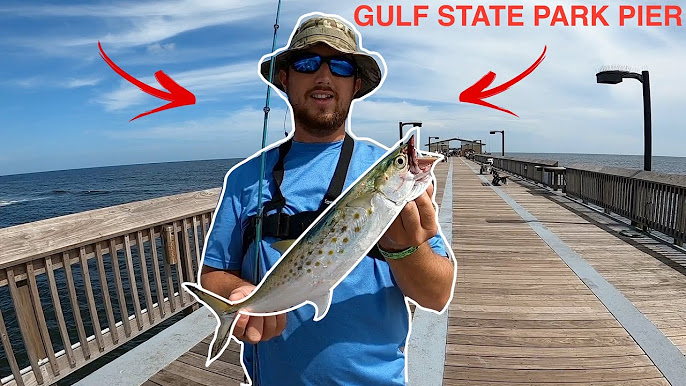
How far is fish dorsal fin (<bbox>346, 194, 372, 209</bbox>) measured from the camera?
1.24m

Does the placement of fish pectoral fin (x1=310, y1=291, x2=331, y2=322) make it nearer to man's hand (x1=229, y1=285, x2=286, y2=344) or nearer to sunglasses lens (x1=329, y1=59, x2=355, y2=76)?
man's hand (x1=229, y1=285, x2=286, y2=344)

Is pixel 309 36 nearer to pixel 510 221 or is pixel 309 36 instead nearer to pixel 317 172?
pixel 317 172

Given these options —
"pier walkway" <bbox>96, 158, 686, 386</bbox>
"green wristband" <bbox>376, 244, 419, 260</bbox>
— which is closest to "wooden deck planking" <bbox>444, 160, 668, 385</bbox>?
"pier walkway" <bbox>96, 158, 686, 386</bbox>

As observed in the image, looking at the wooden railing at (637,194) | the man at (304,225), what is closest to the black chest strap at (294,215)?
the man at (304,225)

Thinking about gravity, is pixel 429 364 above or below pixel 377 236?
below

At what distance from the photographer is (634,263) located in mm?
6734

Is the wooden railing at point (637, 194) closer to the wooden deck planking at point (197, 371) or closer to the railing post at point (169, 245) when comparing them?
the wooden deck planking at point (197, 371)

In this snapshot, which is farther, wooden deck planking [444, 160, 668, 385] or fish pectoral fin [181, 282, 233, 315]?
wooden deck planking [444, 160, 668, 385]

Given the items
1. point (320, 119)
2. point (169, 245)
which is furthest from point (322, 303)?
point (169, 245)

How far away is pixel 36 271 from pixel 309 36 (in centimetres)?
312

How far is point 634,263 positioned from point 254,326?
7.37m

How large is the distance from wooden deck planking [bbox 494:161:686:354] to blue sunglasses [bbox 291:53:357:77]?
4.59 metres

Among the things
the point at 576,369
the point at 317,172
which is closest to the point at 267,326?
the point at 317,172

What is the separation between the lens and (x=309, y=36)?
1.51 meters
